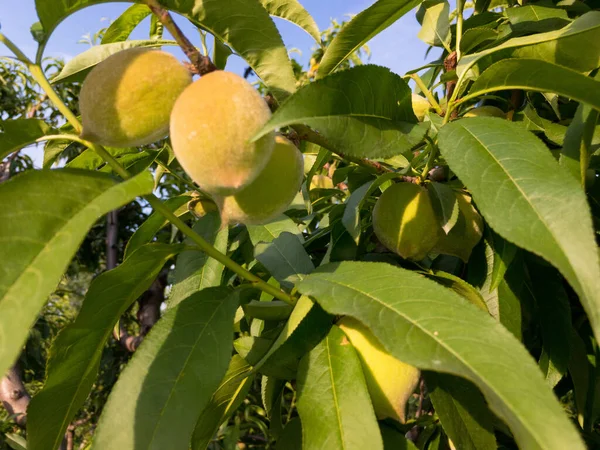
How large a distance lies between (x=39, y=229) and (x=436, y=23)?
104 cm

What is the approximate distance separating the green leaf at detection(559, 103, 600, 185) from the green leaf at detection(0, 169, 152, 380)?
22.2 inches

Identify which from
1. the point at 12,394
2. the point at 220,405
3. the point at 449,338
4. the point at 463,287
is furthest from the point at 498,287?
the point at 12,394

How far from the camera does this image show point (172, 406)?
635 mm

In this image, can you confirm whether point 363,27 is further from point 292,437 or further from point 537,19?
point 292,437

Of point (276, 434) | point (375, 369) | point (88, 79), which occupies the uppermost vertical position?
point (88, 79)

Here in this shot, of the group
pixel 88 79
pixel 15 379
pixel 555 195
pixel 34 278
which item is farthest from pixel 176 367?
pixel 15 379

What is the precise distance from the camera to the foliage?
0.52 m

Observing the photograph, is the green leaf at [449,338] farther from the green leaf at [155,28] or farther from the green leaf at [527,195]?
the green leaf at [155,28]

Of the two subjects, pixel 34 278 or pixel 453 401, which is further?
pixel 453 401

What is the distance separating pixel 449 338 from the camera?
1.77 ft

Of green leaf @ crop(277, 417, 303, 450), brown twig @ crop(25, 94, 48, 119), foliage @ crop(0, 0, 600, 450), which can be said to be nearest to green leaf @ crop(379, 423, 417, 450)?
foliage @ crop(0, 0, 600, 450)

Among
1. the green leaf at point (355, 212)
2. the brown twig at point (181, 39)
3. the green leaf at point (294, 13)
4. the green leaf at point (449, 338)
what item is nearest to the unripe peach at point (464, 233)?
the green leaf at point (355, 212)

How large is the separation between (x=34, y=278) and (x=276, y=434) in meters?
0.69

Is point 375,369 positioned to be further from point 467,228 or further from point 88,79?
point 88,79
